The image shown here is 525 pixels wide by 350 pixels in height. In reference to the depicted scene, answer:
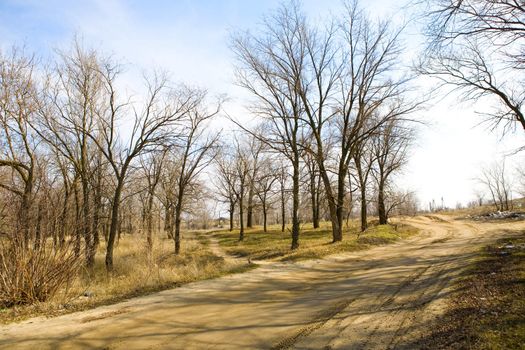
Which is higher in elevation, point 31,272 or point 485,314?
point 31,272

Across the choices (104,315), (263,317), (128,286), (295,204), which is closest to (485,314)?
(263,317)

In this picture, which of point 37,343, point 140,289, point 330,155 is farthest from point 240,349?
point 330,155

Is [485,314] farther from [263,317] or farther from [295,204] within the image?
[295,204]

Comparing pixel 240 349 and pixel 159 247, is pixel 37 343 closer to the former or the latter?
pixel 240 349

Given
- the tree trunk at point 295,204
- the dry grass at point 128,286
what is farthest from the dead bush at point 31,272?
the tree trunk at point 295,204

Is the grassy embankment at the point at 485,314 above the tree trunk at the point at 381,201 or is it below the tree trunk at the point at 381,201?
below

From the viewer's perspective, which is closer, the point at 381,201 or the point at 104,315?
the point at 104,315

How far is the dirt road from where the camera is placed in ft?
18.6

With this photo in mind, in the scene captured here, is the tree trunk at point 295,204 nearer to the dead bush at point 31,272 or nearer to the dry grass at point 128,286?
the dry grass at point 128,286

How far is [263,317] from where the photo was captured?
22.6ft

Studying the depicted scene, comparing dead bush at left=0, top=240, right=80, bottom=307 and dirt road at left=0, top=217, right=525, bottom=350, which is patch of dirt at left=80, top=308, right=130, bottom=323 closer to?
dirt road at left=0, top=217, right=525, bottom=350

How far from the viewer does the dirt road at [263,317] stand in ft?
18.6

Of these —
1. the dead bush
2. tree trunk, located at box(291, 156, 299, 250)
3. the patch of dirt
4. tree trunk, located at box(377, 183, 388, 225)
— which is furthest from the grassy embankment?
tree trunk, located at box(377, 183, 388, 225)

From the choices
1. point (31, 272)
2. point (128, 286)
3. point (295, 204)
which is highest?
point (295, 204)
